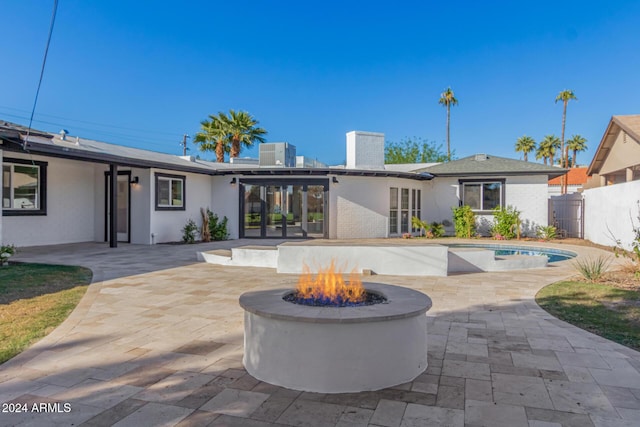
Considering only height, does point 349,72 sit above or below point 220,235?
above

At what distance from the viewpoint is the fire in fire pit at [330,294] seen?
3.48 metres

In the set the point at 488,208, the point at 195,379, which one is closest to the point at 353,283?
the point at 195,379

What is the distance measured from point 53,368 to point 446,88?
4214 cm

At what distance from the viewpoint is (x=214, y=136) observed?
88.0ft

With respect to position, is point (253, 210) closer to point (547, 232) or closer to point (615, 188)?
point (547, 232)

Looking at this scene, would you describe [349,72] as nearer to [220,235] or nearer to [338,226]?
[338,226]

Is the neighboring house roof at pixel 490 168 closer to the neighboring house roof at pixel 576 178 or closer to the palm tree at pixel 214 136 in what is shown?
the palm tree at pixel 214 136

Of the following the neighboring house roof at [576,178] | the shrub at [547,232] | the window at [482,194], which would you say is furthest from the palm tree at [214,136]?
the neighboring house roof at [576,178]

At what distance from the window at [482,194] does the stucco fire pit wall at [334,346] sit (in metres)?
15.3

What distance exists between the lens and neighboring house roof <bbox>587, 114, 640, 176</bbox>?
48.4 feet

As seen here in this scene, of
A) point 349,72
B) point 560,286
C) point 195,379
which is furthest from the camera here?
point 349,72

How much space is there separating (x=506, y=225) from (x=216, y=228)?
463 inches

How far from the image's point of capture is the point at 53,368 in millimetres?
3410

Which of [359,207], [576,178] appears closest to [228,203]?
[359,207]
